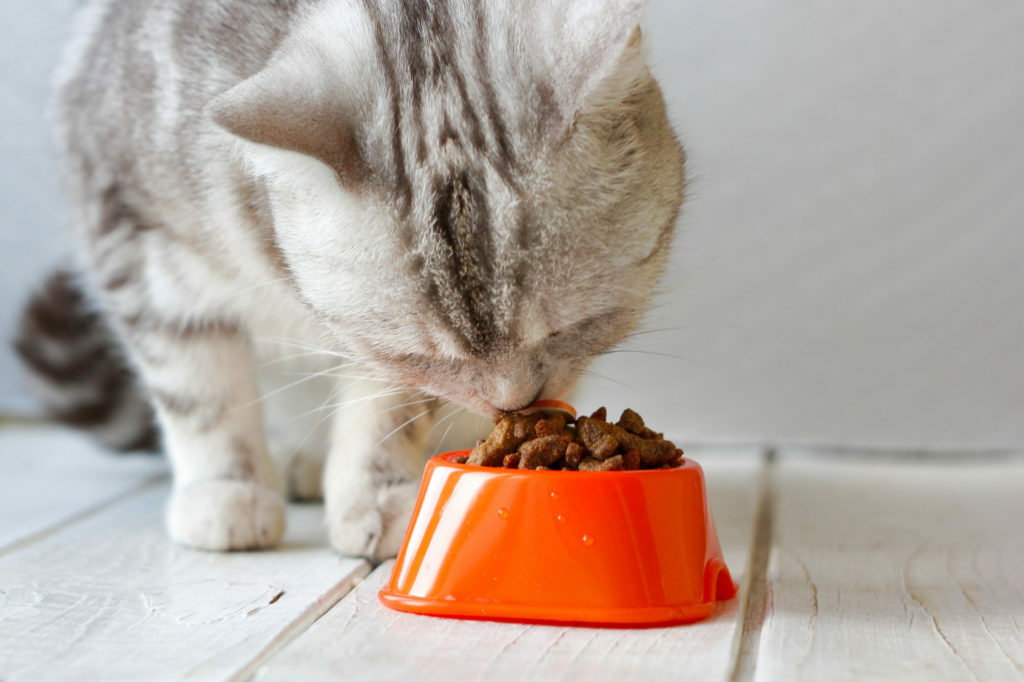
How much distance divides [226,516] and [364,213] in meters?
0.53

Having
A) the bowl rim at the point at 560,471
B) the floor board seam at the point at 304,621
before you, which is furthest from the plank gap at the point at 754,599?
the floor board seam at the point at 304,621

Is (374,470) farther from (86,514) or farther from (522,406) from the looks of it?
(86,514)

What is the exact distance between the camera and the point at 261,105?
942 mm

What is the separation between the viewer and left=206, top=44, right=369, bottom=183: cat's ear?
94 cm

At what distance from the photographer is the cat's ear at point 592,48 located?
94cm

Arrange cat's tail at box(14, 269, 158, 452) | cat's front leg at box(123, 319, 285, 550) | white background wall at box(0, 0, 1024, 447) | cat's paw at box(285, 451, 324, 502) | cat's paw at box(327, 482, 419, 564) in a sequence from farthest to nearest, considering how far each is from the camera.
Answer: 1. white background wall at box(0, 0, 1024, 447)
2. cat's tail at box(14, 269, 158, 452)
3. cat's paw at box(285, 451, 324, 502)
4. cat's front leg at box(123, 319, 285, 550)
5. cat's paw at box(327, 482, 419, 564)

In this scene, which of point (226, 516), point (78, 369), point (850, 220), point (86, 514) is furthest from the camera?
point (850, 220)

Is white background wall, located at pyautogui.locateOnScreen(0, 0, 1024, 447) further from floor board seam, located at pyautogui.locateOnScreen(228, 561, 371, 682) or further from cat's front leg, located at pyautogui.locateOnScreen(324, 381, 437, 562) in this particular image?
floor board seam, located at pyautogui.locateOnScreen(228, 561, 371, 682)

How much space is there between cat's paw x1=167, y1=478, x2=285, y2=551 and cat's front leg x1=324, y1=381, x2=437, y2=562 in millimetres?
79

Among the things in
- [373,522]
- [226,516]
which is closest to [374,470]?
[373,522]

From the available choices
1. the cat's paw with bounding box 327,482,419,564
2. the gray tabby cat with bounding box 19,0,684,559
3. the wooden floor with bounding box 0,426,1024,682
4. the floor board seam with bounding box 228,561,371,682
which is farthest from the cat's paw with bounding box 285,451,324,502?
the floor board seam with bounding box 228,561,371,682

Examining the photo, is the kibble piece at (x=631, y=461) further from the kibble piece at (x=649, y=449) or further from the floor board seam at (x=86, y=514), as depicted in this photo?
the floor board seam at (x=86, y=514)

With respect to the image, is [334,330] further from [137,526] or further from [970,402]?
[970,402]

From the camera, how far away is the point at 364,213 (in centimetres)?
102
